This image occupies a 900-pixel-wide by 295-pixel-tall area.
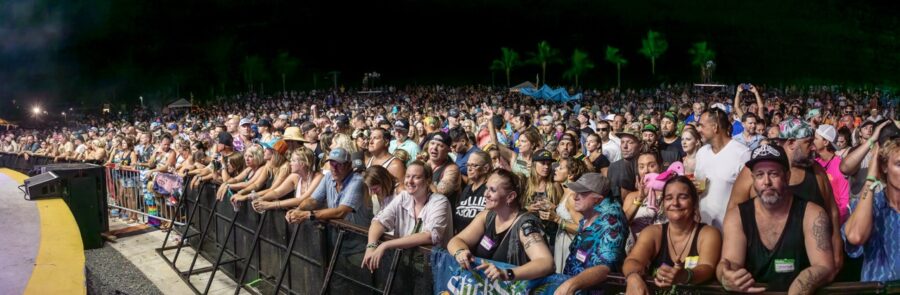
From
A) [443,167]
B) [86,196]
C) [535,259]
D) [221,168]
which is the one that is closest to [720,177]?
[535,259]

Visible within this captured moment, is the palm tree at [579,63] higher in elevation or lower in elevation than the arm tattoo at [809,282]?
higher

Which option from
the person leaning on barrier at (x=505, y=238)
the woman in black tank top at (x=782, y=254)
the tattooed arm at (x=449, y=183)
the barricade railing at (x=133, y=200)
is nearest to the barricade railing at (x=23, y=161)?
the barricade railing at (x=133, y=200)

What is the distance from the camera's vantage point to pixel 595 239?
12.3 feet

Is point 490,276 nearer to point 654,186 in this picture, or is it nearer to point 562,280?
point 562,280

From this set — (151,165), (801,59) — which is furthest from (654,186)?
(801,59)

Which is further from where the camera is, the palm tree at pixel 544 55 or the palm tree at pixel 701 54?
the palm tree at pixel 544 55

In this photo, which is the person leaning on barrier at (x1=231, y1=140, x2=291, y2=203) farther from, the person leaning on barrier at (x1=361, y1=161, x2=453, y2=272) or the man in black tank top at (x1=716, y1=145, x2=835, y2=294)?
the man in black tank top at (x1=716, y1=145, x2=835, y2=294)

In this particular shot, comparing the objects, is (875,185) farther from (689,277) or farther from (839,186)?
(839,186)

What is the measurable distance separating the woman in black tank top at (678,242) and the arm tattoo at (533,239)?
557 mm

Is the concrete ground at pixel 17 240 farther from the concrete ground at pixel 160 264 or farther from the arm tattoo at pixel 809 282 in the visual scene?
the arm tattoo at pixel 809 282

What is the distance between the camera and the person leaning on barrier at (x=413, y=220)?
4.59 m

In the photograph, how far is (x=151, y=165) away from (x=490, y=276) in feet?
31.6

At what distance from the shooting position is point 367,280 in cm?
511

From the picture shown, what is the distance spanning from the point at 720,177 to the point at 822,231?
1.95m
